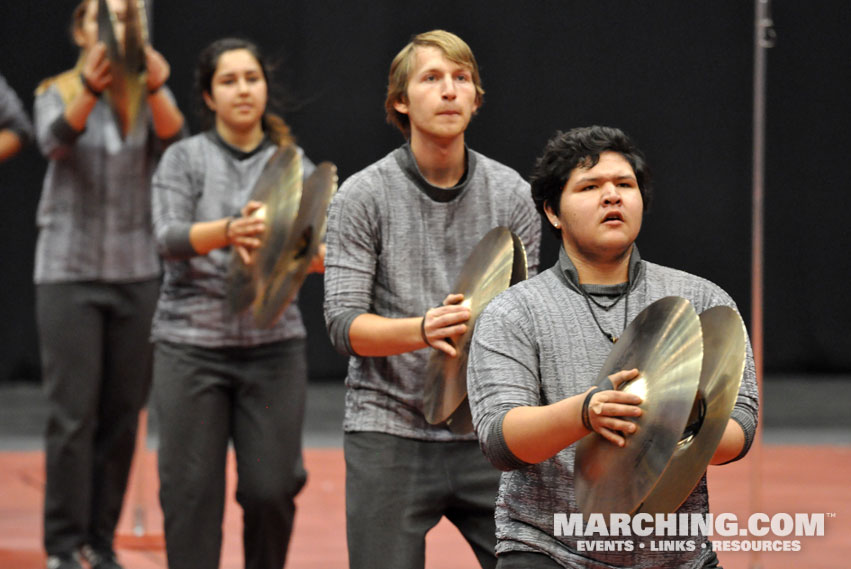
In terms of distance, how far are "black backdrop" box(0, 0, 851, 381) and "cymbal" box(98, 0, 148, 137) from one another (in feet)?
10.8

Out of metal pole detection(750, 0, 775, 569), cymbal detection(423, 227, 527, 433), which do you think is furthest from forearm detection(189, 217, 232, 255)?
metal pole detection(750, 0, 775, 569)

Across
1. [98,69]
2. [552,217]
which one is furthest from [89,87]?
[552,217]

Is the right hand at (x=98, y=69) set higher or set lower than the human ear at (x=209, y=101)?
higher

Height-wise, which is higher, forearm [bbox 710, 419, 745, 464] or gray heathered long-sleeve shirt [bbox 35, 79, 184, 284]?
gray heathered long-sleeve shirt [bbox 35, 79, 184, 284]

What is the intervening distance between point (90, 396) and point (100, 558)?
0.54 meters

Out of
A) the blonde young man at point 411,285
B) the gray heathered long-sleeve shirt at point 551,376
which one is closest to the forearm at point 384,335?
the blonde young man at point 411,285

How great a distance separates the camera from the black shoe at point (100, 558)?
4.25 meters

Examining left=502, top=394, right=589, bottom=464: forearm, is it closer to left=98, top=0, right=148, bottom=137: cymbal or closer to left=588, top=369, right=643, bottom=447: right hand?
left=588, top=369, right=643, bottom=447: right hand

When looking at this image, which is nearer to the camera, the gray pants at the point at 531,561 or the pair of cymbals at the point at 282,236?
the gray pants at the point at 531,561

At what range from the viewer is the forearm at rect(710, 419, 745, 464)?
2.07m

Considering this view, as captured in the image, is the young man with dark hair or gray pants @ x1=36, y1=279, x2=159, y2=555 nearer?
the young man with dark hair

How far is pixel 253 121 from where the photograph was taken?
12.4 ft

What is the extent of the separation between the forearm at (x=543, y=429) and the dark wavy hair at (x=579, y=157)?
0.41 m

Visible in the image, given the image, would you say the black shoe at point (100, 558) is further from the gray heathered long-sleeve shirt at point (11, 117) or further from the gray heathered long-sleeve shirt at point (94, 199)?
the gray heathered long-sleeve shirt at point (11, 117)
